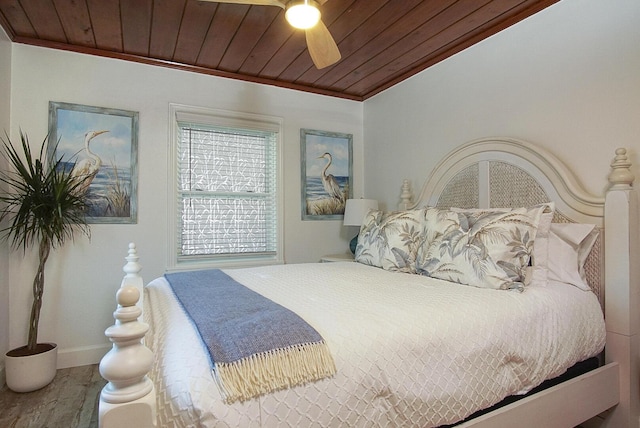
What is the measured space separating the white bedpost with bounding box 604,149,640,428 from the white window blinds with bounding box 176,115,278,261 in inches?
98.5

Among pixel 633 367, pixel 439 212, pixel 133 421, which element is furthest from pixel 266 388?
pixel 633 367

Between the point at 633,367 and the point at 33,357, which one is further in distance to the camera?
the point at 33,357

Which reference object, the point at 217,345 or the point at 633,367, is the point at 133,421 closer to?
the point at 217,345

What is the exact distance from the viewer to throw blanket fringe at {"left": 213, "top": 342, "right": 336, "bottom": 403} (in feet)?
2.84

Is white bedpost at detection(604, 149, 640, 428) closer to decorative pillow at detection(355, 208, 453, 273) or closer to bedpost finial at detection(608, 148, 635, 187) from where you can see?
bedpost finial at detection(608, 148, 635, 187)

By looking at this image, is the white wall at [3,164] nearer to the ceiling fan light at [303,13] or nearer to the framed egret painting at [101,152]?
the framed egret painting at [101,152]

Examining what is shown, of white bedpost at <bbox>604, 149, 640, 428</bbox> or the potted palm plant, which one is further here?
the potted palm plant

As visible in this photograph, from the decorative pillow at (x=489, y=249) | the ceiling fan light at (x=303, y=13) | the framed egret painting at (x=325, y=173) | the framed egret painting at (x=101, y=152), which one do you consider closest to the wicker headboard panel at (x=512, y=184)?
the decorative pillow at (x=489, y=249)

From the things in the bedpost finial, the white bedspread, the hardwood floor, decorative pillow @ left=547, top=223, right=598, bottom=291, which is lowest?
the hardwood floor

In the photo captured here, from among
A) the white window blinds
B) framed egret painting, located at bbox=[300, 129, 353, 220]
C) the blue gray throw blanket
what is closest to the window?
the white window blinds

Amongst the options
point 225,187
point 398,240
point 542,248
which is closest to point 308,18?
point 398,240

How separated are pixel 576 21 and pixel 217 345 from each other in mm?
2473

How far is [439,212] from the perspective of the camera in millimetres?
2201

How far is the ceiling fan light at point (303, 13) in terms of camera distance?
1.64 m
